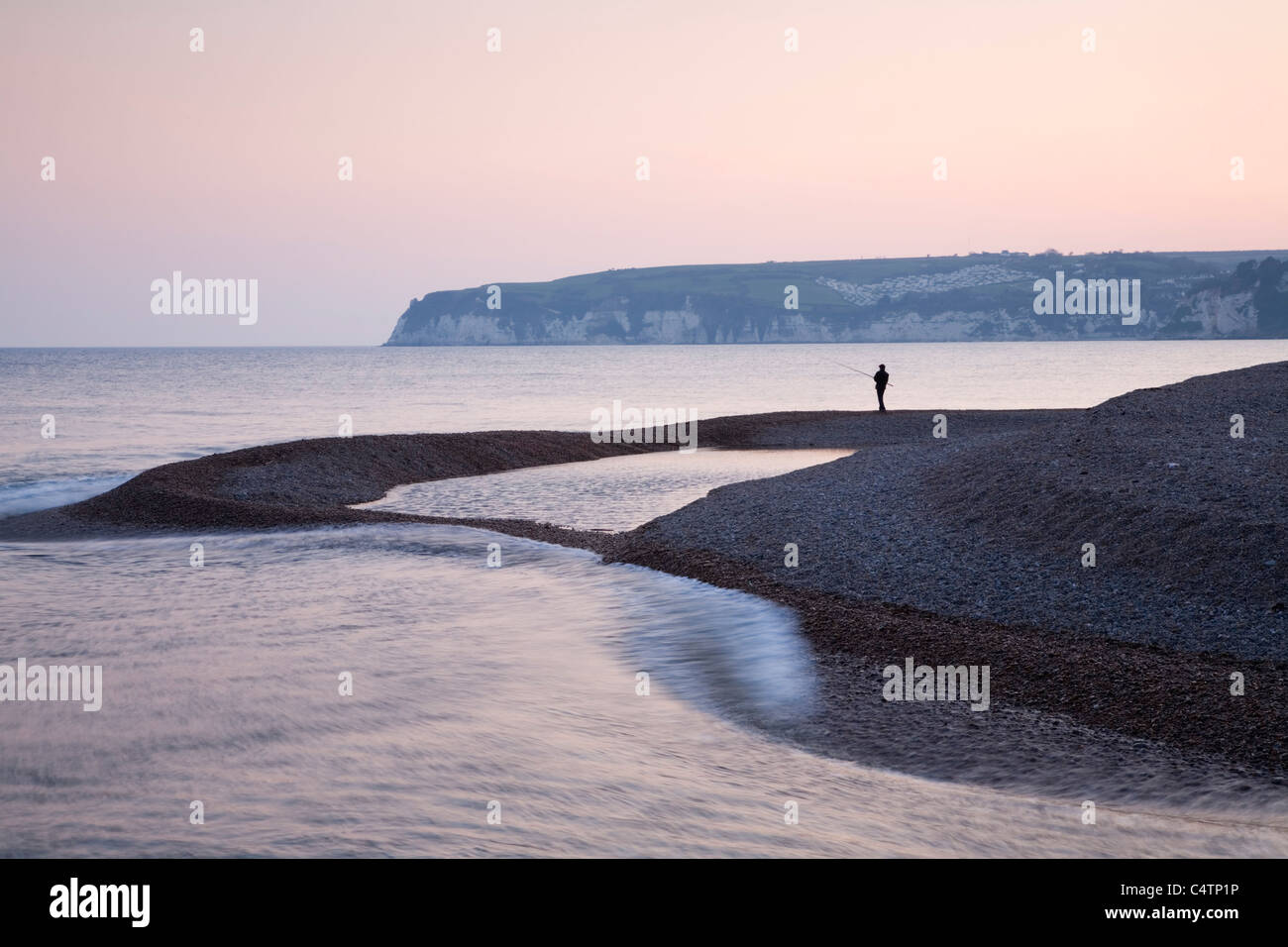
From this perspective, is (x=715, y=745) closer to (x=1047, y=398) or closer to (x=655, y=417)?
(x=655, y=417)

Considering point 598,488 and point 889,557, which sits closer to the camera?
point 889,557

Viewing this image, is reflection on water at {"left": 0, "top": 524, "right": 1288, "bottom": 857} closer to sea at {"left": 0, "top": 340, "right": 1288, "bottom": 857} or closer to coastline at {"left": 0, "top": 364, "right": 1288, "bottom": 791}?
sea at {"left": 0, "top": 340, "right": 1288, "bottom": 857}

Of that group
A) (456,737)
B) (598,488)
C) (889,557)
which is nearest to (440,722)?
(456,737)

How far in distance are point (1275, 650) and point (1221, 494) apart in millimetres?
4616

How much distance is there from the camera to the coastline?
29.8 feet

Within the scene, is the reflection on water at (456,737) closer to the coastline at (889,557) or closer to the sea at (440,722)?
the sea at (440,722)

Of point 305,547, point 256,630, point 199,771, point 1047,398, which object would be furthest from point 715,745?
point 1047,398

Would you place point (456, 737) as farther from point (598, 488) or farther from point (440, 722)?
point (598, 488)

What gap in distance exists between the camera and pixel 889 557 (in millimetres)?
15695

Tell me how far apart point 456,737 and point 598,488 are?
19871mm

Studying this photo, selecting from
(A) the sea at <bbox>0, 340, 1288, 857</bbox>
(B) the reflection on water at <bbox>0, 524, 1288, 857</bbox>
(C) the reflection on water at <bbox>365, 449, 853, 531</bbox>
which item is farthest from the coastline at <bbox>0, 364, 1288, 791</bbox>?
(C) the reflection on water at <bbox>365, 449, 853, 531</bbox>

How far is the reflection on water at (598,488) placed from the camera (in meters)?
24.9

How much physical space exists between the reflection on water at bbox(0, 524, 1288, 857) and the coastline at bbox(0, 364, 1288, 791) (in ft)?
2.39
